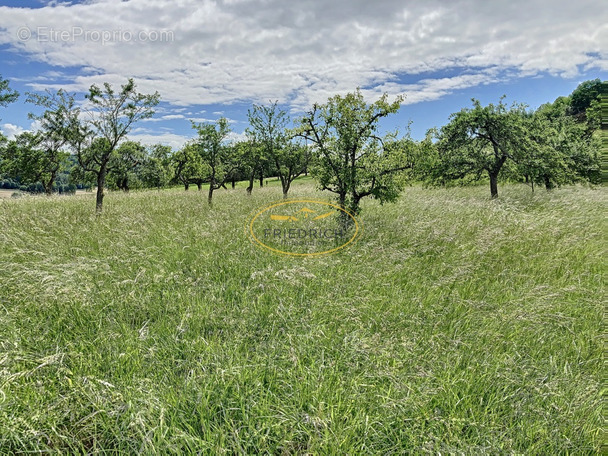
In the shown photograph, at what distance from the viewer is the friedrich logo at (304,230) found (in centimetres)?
654

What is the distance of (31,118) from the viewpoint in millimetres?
15125

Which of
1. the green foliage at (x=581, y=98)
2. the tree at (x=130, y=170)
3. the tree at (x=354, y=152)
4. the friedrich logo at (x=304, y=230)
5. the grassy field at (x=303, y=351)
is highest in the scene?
the green foliage at (x=581, y=98)

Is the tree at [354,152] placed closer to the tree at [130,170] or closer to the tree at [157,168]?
the tree at [157,168]

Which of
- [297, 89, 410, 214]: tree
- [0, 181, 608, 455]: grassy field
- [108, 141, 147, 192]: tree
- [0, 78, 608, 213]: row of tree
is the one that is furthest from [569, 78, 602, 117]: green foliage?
[108, 141, 147, 192]: tree

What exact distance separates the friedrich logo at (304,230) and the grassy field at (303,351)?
28.1 inches

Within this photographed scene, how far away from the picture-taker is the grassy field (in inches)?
83.4

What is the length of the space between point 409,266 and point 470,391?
2900 millimetres

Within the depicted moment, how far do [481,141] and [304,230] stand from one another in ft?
38.2

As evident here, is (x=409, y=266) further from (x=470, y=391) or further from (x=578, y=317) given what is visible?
(x=470, y=391)

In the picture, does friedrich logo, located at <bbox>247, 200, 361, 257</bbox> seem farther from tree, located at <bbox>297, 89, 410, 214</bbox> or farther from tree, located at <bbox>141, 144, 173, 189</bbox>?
tree, located at <bbox>141, 144, 173, 189</bbox>

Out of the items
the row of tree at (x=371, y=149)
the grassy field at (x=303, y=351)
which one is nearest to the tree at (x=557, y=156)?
the row of tree at (x=371, y=149)

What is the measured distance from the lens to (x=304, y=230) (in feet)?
26.3

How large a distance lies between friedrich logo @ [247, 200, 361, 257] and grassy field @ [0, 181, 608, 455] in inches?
28.1

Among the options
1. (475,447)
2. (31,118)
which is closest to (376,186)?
(475,447)
